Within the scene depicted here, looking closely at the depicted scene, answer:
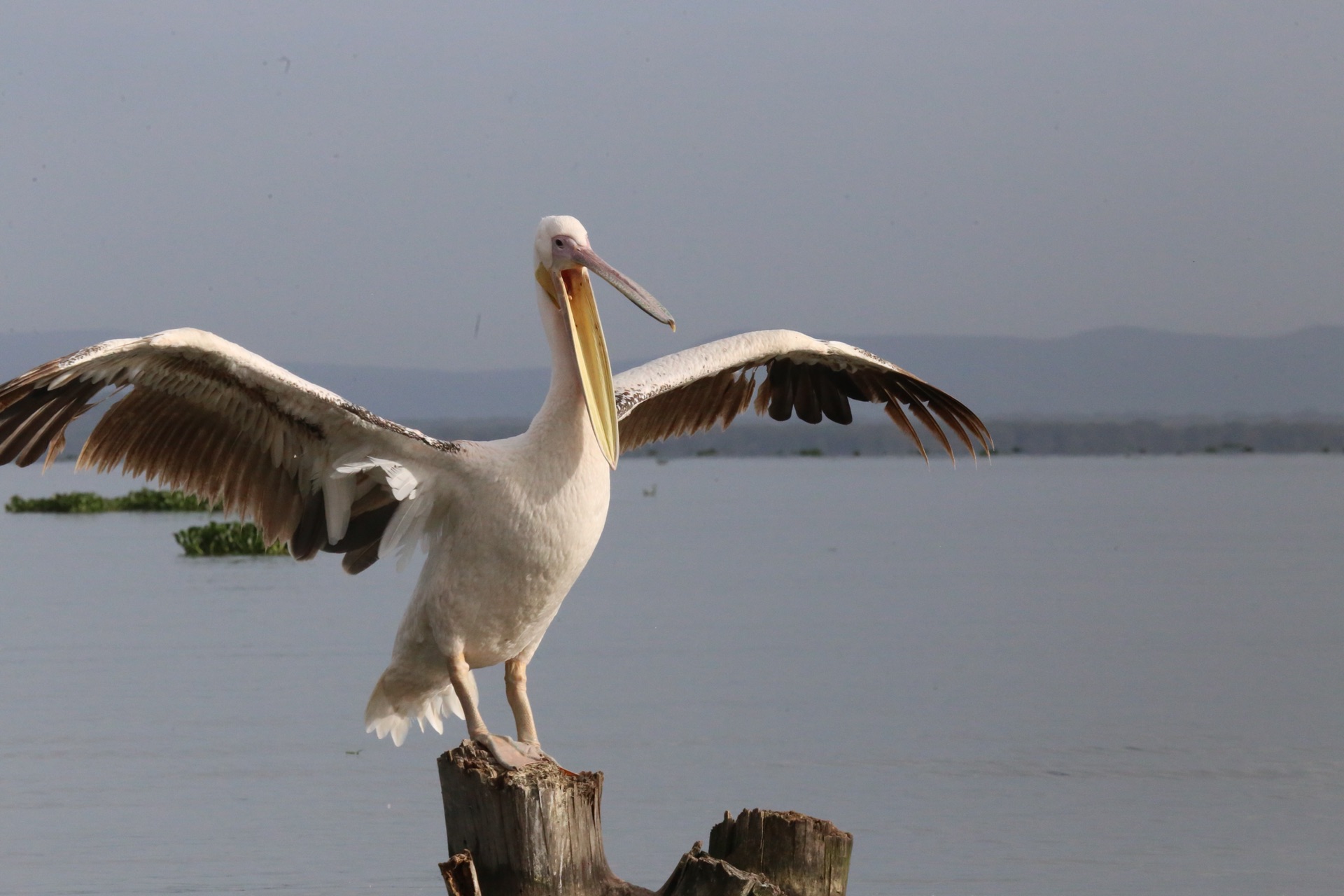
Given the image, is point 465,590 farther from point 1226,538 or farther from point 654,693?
point 1226,538

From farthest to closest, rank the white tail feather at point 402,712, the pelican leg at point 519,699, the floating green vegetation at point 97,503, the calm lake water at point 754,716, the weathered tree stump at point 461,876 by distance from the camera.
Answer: the floating green vegetation at point 97,503 → the calm lake water at point 754,716 → the white tail feather at point 402,712 → the pelican leg at point 519,699 → the weathered tree stump at point 461,876

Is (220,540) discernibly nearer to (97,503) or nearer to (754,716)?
(97,503)

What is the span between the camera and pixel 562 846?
4.68 m

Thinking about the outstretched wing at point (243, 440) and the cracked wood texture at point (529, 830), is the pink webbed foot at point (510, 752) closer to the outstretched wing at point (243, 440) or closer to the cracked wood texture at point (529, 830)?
the cracked wood texture at point (529, 830)

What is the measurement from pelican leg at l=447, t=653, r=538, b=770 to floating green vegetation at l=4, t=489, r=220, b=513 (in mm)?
22356

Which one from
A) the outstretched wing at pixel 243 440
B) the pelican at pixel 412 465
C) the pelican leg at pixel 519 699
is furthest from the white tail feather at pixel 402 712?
the outstretched wing at pixel 243 440

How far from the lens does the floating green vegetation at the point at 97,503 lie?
88.9ft

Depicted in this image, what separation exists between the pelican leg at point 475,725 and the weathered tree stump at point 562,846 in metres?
0.06

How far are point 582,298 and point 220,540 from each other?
1421cm

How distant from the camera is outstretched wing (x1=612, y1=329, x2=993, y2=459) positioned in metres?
6.52

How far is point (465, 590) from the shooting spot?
17.6 ft

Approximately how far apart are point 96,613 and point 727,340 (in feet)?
30.0

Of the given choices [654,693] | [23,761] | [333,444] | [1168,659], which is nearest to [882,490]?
[1168,659]

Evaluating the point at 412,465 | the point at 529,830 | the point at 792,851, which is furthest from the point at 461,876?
the point at 412,465
